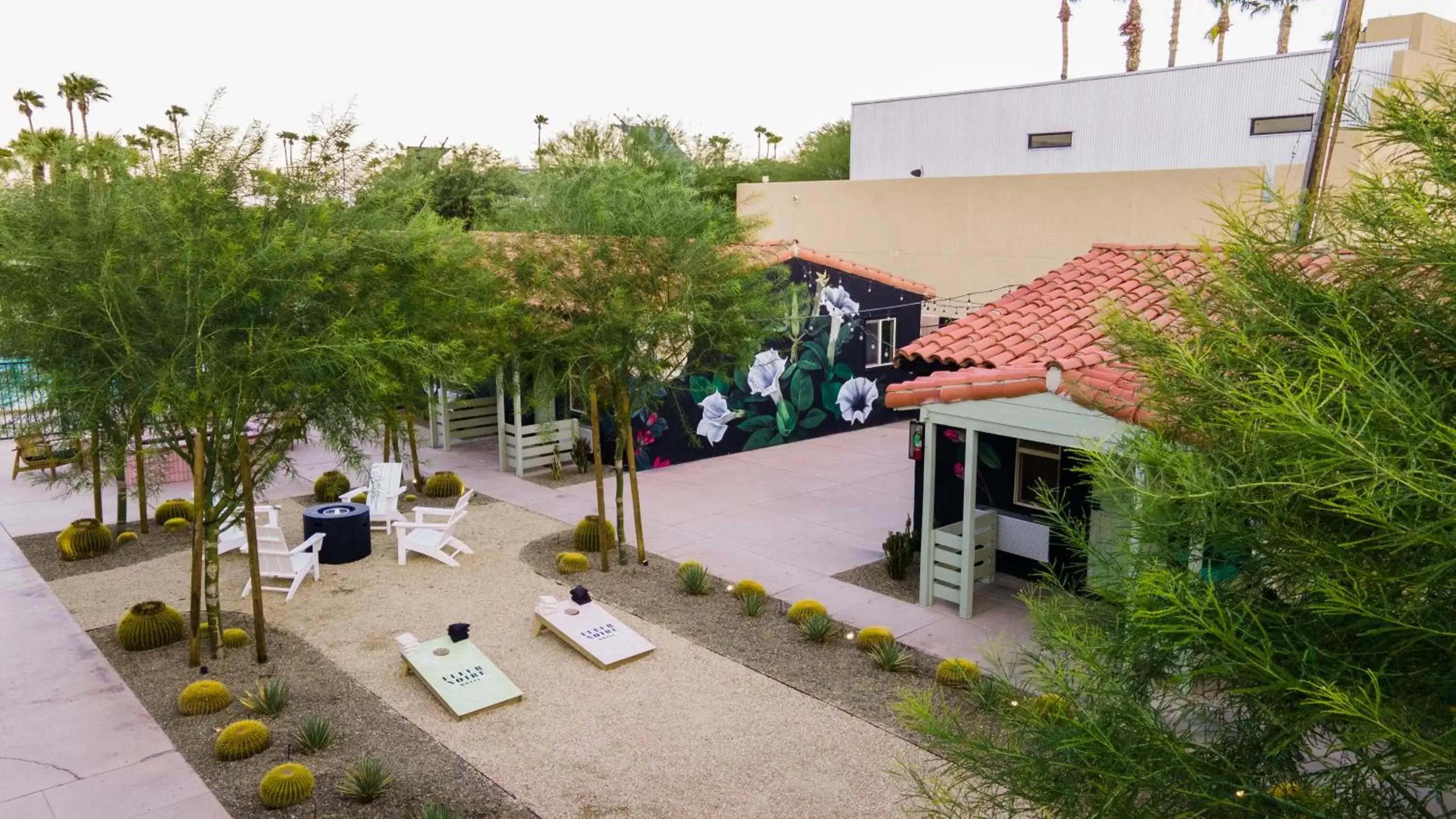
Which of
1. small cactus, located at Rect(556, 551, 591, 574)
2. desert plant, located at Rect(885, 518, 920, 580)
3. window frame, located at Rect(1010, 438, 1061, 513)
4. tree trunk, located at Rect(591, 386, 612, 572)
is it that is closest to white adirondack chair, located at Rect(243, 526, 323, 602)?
small cactus, located at Rect(556, 551, 591, 574)

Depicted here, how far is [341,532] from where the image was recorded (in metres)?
12.2

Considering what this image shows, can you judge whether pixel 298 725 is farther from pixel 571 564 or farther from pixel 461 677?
pixel 571 564

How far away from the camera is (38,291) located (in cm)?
830

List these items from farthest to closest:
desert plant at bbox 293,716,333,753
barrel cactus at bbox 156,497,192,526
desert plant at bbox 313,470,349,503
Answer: desert plant at bbox 313,470,349,503 → barrel cactus at bbox 156,497,192,526 → desert plant at bbox 293,716,333,753

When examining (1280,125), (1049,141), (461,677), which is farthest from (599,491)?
(1049,141)

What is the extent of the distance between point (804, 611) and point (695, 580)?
147 cm

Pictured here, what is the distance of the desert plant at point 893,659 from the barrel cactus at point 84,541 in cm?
960

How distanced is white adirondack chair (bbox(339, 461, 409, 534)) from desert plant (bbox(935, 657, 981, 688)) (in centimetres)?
770

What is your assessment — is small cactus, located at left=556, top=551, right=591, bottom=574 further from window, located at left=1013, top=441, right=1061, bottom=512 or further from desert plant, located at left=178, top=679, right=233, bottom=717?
window, located at left=1013, top=441, right=1061, bottom=512

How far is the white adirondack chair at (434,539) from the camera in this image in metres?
12.3

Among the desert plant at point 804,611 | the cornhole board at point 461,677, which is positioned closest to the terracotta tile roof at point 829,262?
the desert plant at point 804,611

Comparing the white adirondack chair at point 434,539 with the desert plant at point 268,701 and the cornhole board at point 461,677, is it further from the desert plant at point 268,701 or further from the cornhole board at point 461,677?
the desert plant at point 268,701

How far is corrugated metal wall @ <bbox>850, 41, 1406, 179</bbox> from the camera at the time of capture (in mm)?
28719

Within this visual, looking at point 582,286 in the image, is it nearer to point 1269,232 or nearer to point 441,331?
point 441,331
